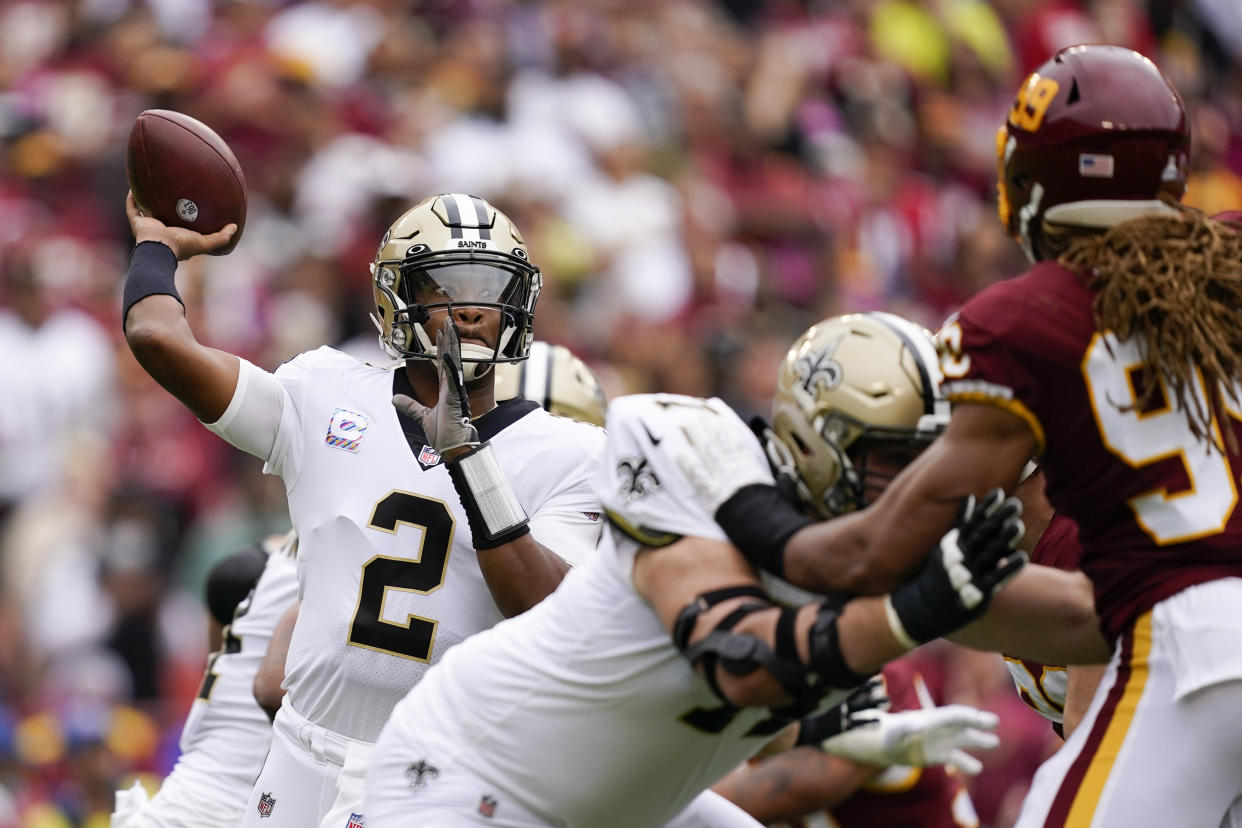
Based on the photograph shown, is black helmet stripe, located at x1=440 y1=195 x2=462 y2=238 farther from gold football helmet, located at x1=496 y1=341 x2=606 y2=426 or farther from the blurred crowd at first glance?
the blurred crowd

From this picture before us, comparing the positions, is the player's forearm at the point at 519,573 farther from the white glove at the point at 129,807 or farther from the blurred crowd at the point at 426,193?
the blurred crowd at the point at 426,193

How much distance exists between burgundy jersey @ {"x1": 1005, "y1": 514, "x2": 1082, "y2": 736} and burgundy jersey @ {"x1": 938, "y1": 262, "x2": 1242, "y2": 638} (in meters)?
0.89

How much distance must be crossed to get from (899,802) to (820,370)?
88.5 inches

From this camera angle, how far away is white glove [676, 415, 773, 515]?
11.1ft

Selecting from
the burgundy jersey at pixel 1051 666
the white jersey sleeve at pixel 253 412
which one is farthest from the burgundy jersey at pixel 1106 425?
the white jersey sleeve at pixel 253 412

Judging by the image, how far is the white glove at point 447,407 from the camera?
4117mm

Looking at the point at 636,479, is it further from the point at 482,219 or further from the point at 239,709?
the point at 239,709

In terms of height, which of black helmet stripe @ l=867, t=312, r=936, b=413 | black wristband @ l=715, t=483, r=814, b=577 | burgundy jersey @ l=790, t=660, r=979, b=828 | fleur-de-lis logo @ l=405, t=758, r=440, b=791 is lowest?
burgundy jersey @ l=790, t=660, r=979, b=828

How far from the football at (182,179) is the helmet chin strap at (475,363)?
29.3 inches

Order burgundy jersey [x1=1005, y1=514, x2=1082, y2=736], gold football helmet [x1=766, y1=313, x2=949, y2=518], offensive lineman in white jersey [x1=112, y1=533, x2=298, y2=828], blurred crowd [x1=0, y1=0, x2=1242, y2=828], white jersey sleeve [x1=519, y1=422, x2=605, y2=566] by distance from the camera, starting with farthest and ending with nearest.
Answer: blurred crowd [x1=0, y1=0, x2=1242, y2=828] < offensive lineman in white jersey [x1=112, y1=533, x2=298, y2=828] < burgundy jersey [x1=1005, y1=514, x2=1082, y2=736] < white jersey sleeve [x1=519, y1=422, x2=605, y2=566] < gold football helmet [x1=766, y1=313, x2=949, y2=518]

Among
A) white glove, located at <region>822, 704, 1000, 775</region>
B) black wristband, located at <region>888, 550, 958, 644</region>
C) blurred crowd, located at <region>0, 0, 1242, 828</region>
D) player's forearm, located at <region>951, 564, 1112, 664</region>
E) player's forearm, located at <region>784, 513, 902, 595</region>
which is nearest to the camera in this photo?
black wristband, located at <region>888, 550, 958, 644</region>

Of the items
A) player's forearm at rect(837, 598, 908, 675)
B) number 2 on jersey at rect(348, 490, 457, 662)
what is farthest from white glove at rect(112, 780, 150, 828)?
player's forearm at rect(837, 598, 908, 675)

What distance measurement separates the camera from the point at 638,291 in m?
10.8

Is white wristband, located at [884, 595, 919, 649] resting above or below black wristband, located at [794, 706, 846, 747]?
above
